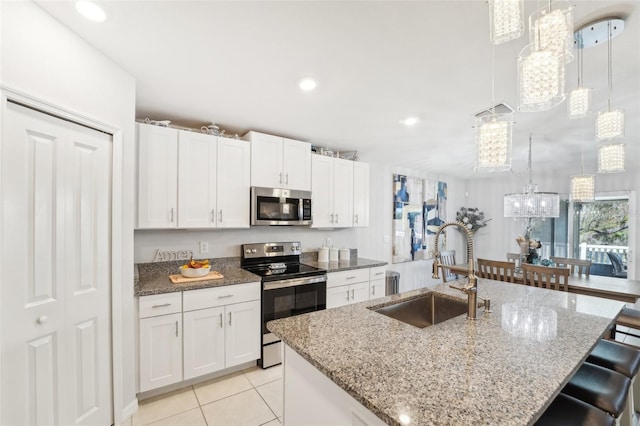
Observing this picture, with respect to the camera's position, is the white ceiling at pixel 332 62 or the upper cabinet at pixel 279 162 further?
the upper cabinet at pixel 279 162

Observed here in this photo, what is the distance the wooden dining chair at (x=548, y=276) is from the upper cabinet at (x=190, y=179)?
3140 millimetres

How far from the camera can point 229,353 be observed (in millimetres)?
2469

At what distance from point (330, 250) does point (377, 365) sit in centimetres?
269

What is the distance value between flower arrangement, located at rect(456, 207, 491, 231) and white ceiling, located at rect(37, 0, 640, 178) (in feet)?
9.34

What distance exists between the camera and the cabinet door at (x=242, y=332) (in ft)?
8.11

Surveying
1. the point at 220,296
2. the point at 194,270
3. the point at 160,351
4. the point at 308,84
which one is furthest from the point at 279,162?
the point at 160,351

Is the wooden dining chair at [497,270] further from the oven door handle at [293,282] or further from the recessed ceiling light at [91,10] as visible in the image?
the recessed ceiling light at [91,10]

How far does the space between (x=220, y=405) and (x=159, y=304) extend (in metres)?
0.93

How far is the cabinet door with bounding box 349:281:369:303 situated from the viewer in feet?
10.8

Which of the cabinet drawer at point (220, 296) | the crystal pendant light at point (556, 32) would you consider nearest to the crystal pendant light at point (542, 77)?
the crystal pendant light at point (556, 32)

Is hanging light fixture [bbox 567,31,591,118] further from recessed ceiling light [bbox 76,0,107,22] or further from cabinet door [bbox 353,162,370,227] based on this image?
recessed ceiling light [bbox 76,0,107,22]

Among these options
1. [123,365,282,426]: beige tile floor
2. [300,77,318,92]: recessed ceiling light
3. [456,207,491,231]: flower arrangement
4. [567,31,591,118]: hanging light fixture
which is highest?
[300,77,318,92]: recessed ceiling light

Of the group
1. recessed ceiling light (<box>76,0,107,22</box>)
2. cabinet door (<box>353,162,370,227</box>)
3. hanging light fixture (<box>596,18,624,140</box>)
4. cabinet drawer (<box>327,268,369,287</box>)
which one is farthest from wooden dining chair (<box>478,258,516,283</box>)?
recessed ceiling light (<box>76,0,107,22</box>)

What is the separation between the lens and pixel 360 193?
12.5 ft
